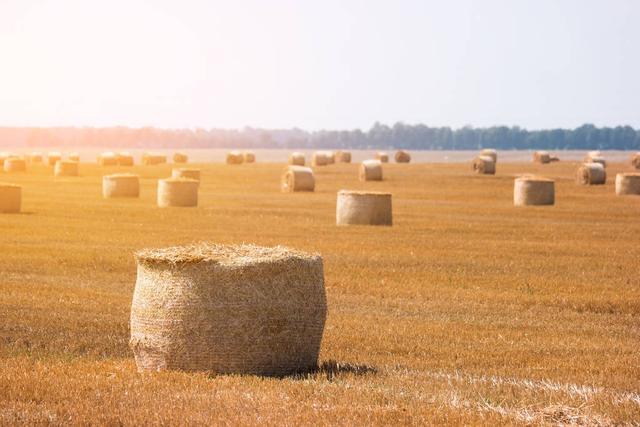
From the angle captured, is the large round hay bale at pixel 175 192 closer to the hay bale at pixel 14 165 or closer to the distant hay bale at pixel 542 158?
the hay bale at pixel 14 165

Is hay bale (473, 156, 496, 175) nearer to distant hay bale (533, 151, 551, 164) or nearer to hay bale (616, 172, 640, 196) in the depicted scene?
A: hay bale (616, 172, 640, 196)

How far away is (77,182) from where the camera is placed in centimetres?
6794

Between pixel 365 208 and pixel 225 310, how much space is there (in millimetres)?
25066

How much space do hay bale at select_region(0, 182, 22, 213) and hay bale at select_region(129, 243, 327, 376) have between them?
1165 inches

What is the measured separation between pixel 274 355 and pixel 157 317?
127cm

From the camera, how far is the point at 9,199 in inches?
1622

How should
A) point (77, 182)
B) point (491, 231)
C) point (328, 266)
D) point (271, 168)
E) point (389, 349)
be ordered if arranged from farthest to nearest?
point (271, 168) < point (77, 182) < point (491, 231) < point (328, 266) < point (389, 349)

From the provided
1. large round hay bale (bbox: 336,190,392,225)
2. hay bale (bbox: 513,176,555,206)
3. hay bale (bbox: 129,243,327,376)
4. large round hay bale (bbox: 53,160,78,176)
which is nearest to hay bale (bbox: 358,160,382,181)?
large round hay bale (bbox: 53,160,78,176)

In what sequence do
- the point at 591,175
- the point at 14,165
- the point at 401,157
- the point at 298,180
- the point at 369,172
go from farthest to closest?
the point at 401,157
the point at 14,165
the point at 369,172
the point at 591,175
the point at 298,180

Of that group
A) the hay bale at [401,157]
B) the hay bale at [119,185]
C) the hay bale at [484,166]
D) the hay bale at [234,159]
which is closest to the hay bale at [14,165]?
the hay bale at [234,159]

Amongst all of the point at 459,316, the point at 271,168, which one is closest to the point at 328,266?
the point at 459,316

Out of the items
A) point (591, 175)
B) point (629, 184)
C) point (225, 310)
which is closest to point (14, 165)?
point (591, 175)

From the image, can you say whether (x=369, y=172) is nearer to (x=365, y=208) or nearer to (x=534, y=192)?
(x=534, y=192)

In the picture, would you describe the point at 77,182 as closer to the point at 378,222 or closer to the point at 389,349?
the point at 378,222
